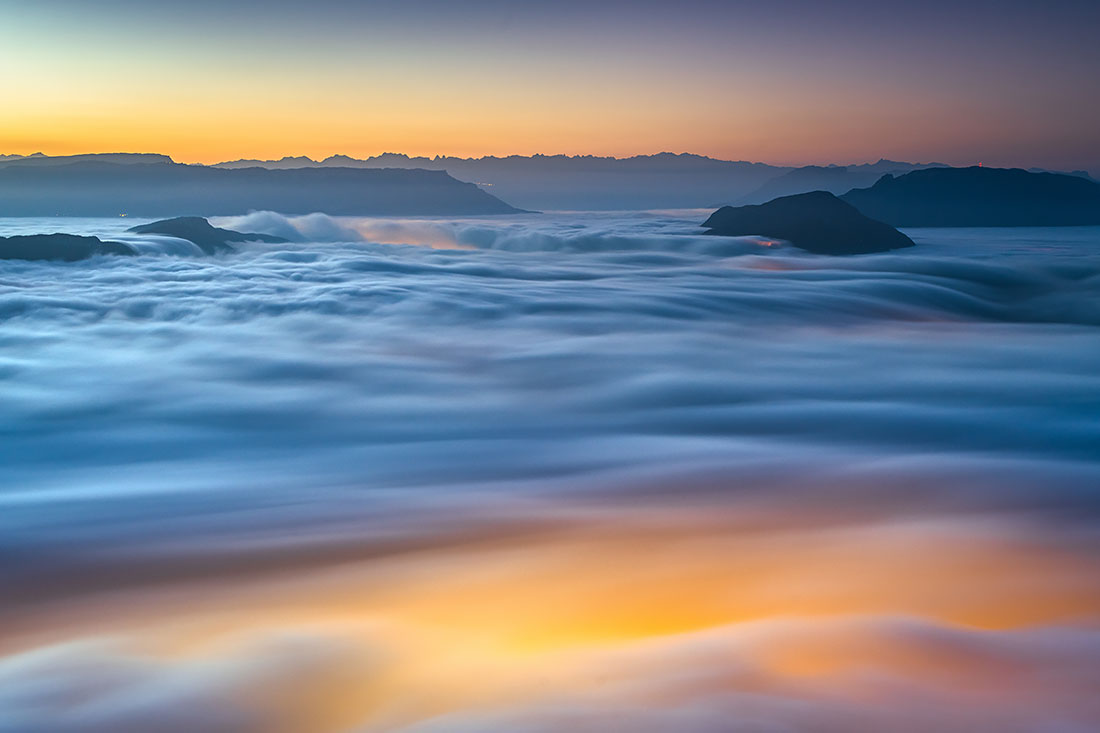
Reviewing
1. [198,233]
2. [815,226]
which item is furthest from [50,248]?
[815,226]

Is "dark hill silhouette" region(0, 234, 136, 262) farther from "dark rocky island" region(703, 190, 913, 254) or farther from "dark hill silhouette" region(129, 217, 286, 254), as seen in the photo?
"dark rocky island" region(703, 190, 913, 254)

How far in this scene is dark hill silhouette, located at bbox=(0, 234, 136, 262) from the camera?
65.7 m

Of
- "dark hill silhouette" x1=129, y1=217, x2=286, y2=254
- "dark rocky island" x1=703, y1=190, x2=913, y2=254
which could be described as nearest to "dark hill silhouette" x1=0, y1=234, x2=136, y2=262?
"dark hill silhouette" x1=129, y1=217, x2=286, y2=254

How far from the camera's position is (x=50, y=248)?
2677 inches

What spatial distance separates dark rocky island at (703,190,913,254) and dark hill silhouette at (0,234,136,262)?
90.2 metres

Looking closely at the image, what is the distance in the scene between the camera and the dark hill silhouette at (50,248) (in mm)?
65688

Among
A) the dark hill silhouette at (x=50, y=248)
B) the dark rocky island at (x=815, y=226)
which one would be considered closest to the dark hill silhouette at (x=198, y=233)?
the dark hill silhouette at (x=50, y=248)

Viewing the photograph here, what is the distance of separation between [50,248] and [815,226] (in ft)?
324

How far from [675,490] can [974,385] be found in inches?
538

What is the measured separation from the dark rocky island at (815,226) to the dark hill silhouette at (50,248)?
3552 inches

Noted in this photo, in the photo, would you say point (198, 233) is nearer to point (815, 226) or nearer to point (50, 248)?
point (50, 248)

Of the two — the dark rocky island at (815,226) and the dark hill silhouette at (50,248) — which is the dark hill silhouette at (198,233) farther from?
the dark rocky island at (815,226)

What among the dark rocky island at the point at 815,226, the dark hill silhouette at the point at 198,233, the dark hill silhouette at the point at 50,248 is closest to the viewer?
the dark hill silhouette at the point at 50,248

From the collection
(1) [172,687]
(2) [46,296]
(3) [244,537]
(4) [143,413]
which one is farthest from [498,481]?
(2) [46,296]
